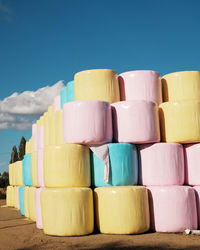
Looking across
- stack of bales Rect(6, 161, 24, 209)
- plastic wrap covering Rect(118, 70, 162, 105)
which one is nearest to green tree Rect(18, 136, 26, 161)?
Result: stack of bales Rect(6, 161, 24, 209)

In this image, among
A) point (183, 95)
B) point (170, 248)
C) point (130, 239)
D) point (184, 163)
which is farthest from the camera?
point (183, 95)

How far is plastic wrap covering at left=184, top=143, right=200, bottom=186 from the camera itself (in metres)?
6.28


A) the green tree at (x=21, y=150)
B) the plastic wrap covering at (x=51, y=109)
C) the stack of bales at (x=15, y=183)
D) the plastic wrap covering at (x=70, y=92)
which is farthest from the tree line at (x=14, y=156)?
the plastic wrap covering at (x=70, y=92)

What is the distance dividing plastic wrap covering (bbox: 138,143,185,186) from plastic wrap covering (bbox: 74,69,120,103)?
1341mm

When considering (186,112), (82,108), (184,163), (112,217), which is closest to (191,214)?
(184,163)

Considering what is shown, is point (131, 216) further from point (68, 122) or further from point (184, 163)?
point (68, 122)

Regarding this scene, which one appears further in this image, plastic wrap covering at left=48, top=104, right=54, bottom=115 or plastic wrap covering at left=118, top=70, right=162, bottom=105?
plastic wrap covering at left=48, top=104, right=54, bottom=115

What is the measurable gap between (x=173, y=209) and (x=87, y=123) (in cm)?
215

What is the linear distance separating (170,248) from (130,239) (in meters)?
0.82

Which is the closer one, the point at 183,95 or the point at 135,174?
the point at 135,174

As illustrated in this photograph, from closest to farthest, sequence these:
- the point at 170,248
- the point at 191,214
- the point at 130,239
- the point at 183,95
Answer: the point at 170,248 < the point at 130,239 < the point at 191,214 < the point at 183,95

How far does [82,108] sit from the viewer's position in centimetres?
611

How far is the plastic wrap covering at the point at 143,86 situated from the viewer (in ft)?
22.7

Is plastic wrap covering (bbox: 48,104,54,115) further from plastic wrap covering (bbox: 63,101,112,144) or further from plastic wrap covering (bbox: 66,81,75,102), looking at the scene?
plastic wrap covering (bbox: 63,101,112,144)
